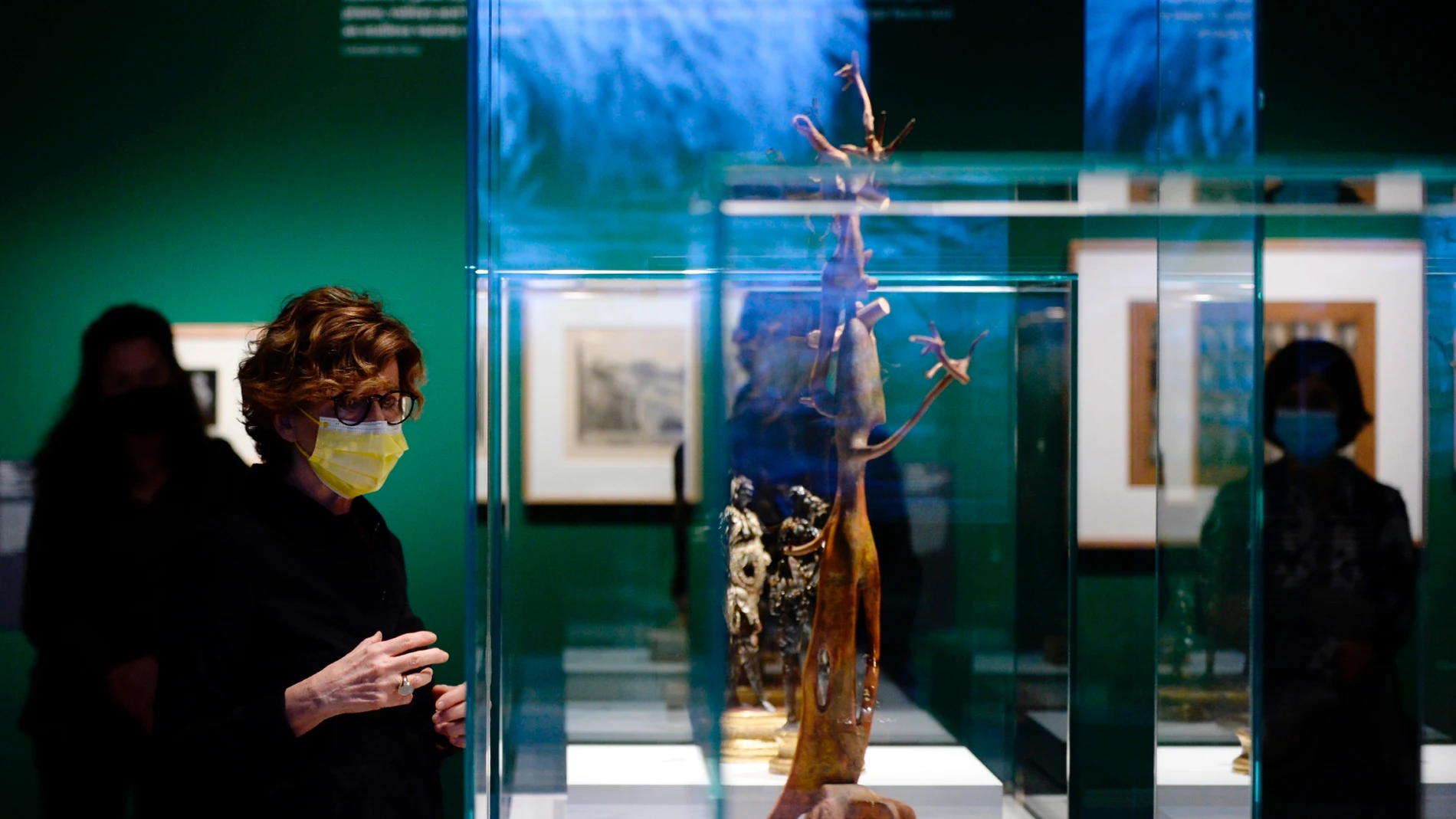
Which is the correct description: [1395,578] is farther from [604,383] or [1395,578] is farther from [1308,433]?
[604,383]

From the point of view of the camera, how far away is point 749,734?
1474mm

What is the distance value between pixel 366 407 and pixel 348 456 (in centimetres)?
7

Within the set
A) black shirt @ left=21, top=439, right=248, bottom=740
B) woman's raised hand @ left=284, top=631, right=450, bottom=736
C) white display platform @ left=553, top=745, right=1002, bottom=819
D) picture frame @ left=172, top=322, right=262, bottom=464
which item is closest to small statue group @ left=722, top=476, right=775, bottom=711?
white display platform @ left=553, top=745, right=1002, bottom=819

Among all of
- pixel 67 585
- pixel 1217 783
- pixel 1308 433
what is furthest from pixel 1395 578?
pixel 67 585

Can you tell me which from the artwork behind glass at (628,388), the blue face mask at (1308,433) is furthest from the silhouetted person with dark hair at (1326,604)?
the artwork behind glass at (628,388)

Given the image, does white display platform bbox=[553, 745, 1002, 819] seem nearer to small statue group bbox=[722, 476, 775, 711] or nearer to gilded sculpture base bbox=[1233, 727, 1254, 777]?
small statue group bbox=[722, 476, 775, 711]

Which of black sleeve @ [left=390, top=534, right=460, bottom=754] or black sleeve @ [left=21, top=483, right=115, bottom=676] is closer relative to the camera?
black sleeve @ [left=390, top=534, right=460, bottom=754]

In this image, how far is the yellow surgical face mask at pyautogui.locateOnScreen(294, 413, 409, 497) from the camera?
1674 millimetres

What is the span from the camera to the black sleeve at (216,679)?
1504 mm

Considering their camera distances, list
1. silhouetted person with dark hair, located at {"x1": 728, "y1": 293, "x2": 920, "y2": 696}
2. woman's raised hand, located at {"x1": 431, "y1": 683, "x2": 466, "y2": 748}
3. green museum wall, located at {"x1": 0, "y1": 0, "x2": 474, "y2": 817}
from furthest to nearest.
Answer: green museum wall, located at {"x1": 0, "y1": 0, "x2": 474, "y2": 817}
woman's raised hand, located at {"x1": 431, "y1": 683, "x2": 466, "y2": 748}
silhouetted person with dark hair, located at {"x1": 728, "y1": 293, "x2": 920, "y2": 696}

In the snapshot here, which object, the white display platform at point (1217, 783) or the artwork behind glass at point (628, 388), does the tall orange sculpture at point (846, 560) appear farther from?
the white display platform at point (1217, 783)

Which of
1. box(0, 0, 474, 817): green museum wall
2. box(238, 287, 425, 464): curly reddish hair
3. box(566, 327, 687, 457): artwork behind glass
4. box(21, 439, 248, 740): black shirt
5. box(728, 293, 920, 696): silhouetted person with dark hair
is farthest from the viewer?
box(0, 0, 474, 817): green museum wall

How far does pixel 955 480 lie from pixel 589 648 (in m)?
0.55

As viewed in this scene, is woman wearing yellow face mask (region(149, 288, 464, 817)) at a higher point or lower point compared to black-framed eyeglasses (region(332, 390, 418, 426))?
lower
